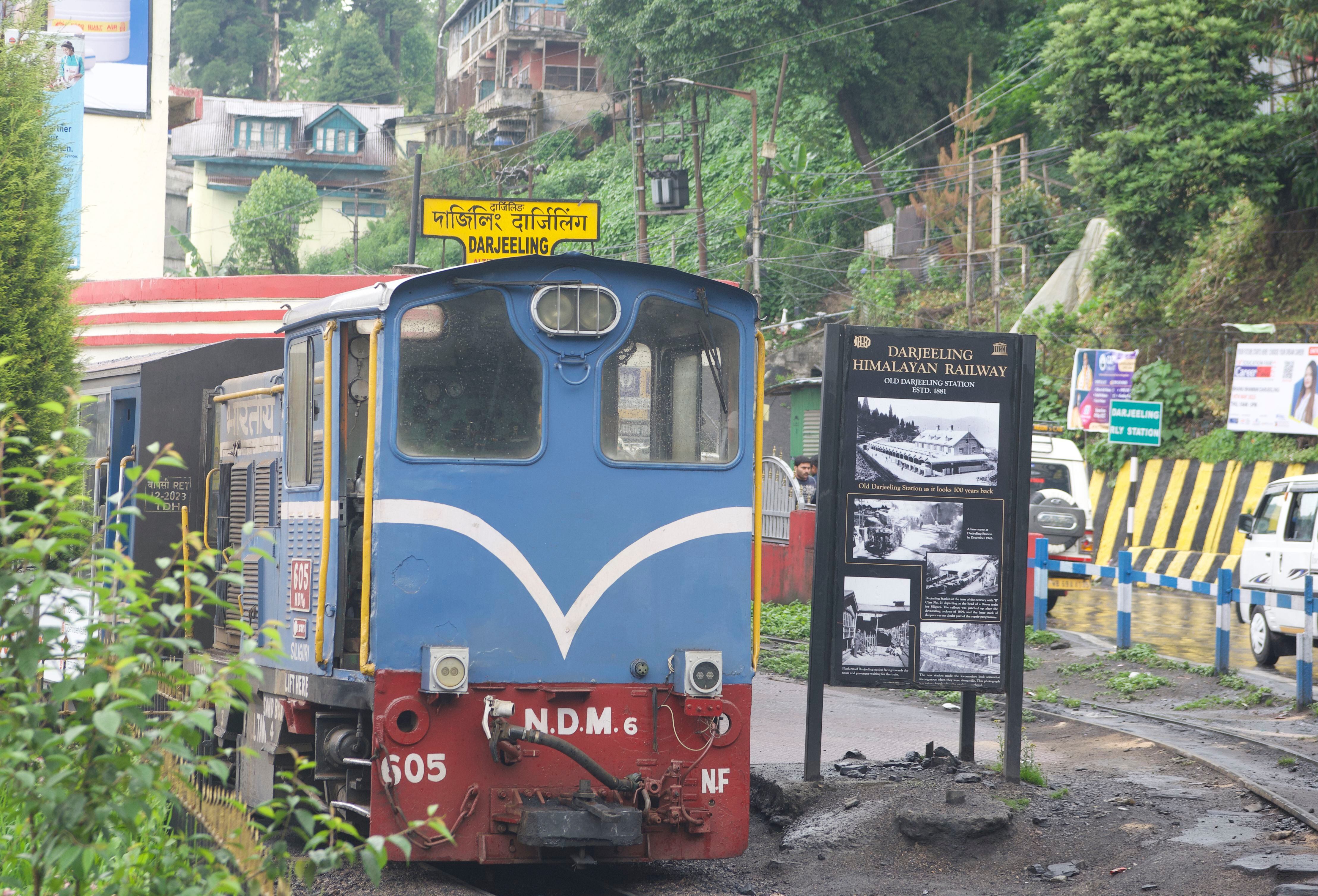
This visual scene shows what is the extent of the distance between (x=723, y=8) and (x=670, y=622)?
37.1 metres

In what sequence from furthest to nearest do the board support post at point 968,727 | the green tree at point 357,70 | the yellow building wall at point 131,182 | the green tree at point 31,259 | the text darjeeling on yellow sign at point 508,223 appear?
1. the green tree at point 357,70
2. the yellow building wall at point 131,182
3. the text darjeeling on yellow sign at point 508,223
4. the green tree at point 31,259
5. the board support post at point 968,727

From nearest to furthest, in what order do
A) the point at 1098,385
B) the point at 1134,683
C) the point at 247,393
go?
the point at 247,393
the point at 1134,683
the point at 1098,385

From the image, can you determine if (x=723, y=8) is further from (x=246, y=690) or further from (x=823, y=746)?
(x=246, y=690)

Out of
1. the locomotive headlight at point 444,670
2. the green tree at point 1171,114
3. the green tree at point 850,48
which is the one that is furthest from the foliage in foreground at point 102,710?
the green tree at point 850,48

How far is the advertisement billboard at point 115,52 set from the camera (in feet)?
99.6

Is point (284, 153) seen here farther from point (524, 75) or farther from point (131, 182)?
point (131, 182)

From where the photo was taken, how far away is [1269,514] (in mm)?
15805

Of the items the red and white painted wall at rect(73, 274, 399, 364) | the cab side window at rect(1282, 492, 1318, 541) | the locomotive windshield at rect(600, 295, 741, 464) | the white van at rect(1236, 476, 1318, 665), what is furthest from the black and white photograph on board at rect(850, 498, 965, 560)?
the red and white painted wall at rect(73, 274, 399, 364)

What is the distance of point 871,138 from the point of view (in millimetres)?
43688

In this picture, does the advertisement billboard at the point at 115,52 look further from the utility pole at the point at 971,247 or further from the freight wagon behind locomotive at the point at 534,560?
the freight wagon behind locomotive at the point at 534,560

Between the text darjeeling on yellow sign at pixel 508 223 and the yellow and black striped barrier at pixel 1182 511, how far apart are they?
13.0m

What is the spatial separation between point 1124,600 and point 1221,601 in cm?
182

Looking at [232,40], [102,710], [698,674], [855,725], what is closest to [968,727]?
[855,725]

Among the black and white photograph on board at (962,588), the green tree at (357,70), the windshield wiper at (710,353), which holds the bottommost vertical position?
the black and white photograph on board at (962,588)
